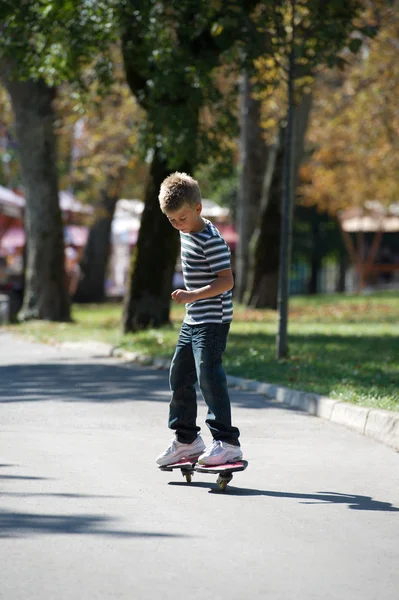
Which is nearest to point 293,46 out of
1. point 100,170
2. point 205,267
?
point 205,267

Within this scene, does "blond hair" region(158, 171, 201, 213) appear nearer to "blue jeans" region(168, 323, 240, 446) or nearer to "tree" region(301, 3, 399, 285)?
"blue jeans" region(168, 323, 240, 446)

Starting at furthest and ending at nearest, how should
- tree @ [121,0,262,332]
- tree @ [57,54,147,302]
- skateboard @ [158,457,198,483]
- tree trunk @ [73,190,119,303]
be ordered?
tree trunk @ [73,190,119,303]
tree @ [57,54,147,302]
tree @ [121,0,262,332]
skateboard @ [158,457,198,483]

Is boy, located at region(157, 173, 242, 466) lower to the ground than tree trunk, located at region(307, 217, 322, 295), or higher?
lower

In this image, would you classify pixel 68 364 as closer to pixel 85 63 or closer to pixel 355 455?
pixel 85 63

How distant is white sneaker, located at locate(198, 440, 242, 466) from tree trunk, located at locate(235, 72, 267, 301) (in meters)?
21.8

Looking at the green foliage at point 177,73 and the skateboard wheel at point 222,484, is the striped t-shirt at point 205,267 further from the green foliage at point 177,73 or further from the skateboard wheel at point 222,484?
the green foliage at point 177,73

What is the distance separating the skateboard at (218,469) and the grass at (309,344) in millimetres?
2690

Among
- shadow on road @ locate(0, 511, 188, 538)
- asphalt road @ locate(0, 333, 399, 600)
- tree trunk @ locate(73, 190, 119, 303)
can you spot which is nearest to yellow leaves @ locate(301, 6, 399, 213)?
tree trunk @ locate(73, 190, 119, 303)

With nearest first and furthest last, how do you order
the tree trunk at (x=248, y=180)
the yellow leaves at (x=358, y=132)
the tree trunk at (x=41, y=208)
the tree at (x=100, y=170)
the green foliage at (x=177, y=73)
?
the green foliage at (x=177, y=73), the tree trunk at (x=41, y=208), the yellow leaves at (x=358, y=132), the tree trunk at (x=248, y=180), the tree at (x=100, y=170)

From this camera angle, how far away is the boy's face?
666cm

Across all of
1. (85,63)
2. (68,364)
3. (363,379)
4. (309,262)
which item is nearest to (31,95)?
(85,63)

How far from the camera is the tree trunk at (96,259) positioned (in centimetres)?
3572

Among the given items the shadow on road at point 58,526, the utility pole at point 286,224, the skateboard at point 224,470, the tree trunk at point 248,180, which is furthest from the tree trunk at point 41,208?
the shadow on road at point 58,526

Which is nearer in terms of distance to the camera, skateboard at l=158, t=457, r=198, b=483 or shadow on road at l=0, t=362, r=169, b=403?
skateboard at l=158, t=457, r=198, b=483
